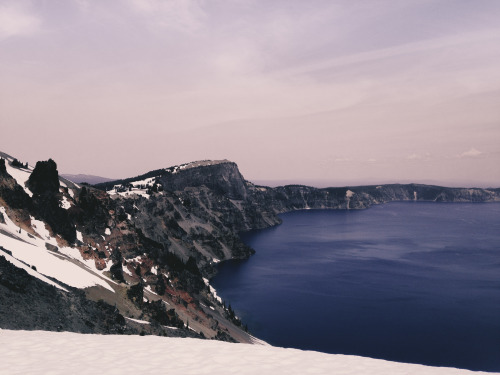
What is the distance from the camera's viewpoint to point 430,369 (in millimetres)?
11891

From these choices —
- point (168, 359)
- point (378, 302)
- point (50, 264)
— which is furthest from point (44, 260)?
point (378, 302)

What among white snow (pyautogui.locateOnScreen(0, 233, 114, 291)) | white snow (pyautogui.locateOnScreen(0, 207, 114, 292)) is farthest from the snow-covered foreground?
white snow (pyautogui.locateOnScreen(0, 233, 114, 291))

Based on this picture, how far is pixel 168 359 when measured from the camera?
1194cm

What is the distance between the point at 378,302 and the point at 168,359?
359 feet

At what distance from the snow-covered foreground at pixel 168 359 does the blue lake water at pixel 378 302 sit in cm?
6903

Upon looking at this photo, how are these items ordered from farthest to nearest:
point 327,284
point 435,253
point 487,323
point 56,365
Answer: point 435,253, point 327,284, point 487,323, point 56,365

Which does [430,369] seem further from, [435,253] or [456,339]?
[435,253]

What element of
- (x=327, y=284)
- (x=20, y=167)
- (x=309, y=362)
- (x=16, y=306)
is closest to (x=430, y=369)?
(x=309, y=362)

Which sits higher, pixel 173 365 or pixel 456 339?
pixel 173 365

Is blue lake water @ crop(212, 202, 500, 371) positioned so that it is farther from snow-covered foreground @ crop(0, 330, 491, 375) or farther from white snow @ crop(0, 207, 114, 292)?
snow-covered foreground @ crop(0, 330, 491, 375)

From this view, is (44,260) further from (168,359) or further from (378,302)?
(378,302)

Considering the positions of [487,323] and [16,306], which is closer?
[16,306]

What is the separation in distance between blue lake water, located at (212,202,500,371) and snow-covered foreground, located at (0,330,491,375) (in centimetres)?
6903

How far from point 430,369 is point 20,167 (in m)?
89.5
